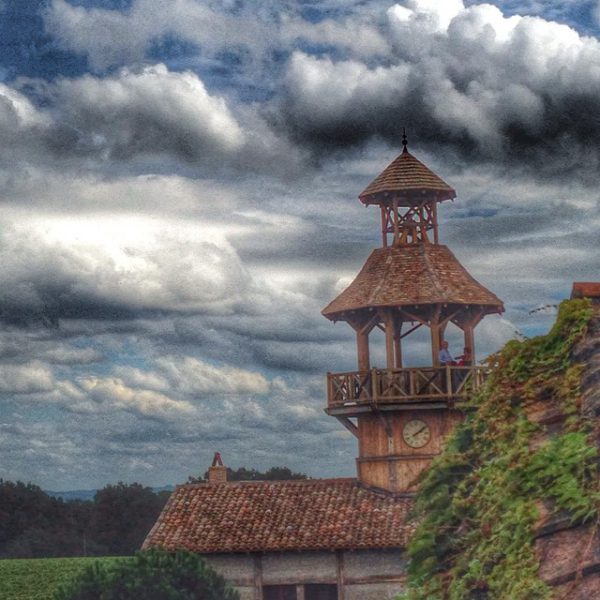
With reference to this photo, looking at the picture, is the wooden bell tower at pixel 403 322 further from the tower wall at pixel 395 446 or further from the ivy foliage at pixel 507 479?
the ivy foliage at pixel 507 479

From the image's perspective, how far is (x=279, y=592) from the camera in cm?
3325

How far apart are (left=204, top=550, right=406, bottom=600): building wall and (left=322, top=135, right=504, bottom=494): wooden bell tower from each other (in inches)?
85.9

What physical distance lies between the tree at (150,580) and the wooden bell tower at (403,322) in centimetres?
746

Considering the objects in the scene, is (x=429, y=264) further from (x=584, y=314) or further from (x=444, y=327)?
(x=584, y=314)

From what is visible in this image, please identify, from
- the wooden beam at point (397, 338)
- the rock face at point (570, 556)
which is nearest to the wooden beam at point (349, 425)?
the wooden beam at point (397, 338)

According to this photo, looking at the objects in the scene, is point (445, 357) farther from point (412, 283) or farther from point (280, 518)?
point (280, 518)

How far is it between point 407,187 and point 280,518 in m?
9.41

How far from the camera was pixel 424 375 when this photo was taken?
33.2 metres

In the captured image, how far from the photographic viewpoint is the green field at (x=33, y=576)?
187 ft

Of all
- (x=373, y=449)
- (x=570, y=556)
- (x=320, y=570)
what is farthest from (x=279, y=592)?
(x=570, y=556)

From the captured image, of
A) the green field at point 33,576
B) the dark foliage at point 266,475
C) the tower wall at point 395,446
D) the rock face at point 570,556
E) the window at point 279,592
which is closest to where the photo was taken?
the rock face at point 570,556

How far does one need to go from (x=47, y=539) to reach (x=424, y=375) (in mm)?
60425

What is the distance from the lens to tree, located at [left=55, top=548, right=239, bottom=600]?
25.4m

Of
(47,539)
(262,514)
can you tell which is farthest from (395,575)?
(47,539)
